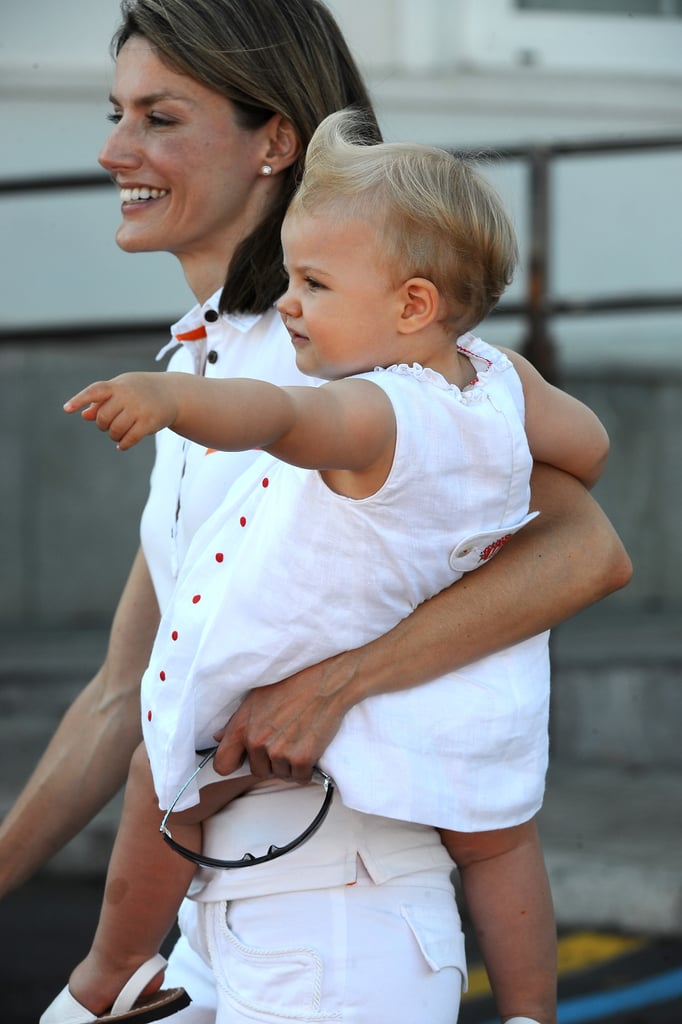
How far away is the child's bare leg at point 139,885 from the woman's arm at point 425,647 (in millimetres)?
108

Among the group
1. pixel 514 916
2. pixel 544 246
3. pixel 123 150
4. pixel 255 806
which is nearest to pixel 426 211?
pixel 123 150

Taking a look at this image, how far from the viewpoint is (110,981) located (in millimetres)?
2076

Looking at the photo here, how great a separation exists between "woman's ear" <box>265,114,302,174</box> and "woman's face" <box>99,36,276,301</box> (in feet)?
0.04

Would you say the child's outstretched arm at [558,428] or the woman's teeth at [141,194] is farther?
the woman's teeth at [141,194]

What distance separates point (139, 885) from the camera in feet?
6.64

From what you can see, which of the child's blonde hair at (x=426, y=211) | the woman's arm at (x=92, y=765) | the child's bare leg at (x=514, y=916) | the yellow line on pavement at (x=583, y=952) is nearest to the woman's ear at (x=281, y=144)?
the child's blonde hair at (x=426, y=211)

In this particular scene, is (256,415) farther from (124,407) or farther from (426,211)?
(426,211)

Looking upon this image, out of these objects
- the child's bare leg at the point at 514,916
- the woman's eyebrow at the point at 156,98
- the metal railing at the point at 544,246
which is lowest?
the metal railing at the point at 544,246

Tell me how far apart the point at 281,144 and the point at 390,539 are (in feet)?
2.41

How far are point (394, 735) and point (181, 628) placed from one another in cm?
27

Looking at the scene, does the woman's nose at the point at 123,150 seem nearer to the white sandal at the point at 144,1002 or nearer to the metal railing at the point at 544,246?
the white sandal at the point at 144,1002

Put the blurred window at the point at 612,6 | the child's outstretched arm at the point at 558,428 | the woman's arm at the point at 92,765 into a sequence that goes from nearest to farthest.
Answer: the child's outstretched arm at the point at 558,428
the woman's arm at the point at 92,765
the blurred window at the point at 612,6

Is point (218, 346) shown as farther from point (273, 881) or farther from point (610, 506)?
point (610, 506)

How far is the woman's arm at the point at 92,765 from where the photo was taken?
7.86 ft
